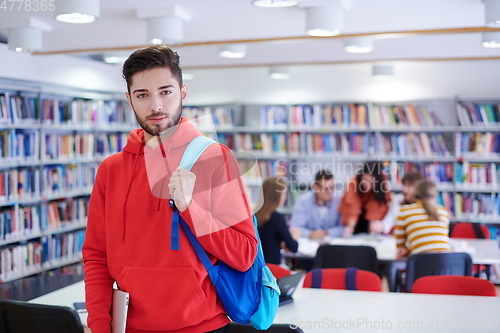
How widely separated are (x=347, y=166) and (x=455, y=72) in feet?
5.82

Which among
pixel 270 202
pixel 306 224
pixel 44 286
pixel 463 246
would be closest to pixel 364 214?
pixel 306 224

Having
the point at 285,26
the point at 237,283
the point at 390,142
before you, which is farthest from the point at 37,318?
the point at 390,142

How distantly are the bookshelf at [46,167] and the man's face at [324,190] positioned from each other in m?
2.73

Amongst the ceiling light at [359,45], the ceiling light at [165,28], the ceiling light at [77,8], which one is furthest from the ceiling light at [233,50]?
the ceiling light at [77,8]

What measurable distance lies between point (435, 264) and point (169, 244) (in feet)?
8.98

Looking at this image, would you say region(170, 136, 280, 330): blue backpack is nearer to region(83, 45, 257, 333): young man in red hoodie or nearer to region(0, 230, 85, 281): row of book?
region(83, 45, 257, 333): young man in red hoodie

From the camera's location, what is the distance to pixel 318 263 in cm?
397

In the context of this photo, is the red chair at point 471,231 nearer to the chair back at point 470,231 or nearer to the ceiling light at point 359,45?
the chair back at point 470,231

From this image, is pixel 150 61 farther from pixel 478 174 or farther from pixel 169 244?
pixel 478 174

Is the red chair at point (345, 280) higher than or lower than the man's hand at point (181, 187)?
lower

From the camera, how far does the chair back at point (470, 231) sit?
205 inches

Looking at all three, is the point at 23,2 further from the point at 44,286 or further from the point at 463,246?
the point at 463,246

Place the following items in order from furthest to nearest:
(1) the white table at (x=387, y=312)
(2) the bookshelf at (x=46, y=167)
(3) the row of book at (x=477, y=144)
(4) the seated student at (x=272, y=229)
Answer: (3) the row of book at (x=477, y=144), (2) the bookshelf at (x=46, y=167), (4) the seated student at (x=272, y=229), (1) the white table at (x=387, y=312)

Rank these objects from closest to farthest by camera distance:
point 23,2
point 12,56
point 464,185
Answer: point 23,2 → point 12,56 → point 464,185
